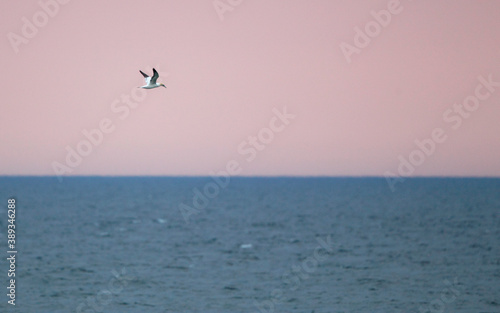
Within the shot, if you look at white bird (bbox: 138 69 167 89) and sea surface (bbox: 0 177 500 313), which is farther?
sea surface (bbox: 0 177 500 313)

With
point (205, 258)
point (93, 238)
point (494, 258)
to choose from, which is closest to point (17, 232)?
point (93, 238)

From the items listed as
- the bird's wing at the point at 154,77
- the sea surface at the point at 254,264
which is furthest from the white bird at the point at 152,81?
the sea surface at the point at 254,264

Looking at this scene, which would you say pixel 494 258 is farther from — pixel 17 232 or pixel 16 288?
pixel 17 232

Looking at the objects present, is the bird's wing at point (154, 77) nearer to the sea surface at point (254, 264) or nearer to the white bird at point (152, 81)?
the white bird at point (152, 81)

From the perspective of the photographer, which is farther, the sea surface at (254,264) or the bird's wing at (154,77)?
the sea surface at (254,264)

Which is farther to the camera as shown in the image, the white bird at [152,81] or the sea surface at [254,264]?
the sea surface at [254,264]

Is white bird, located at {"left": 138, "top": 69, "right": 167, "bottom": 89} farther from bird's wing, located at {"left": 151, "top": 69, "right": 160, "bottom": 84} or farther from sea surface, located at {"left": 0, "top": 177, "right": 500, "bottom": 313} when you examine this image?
sea surface, located at {"left": 0, "top": 177, "right": 500, "bottom": 313}

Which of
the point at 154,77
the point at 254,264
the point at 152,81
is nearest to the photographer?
the point at 154,77

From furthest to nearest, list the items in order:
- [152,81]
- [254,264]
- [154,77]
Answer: [254,264] < [152,81] < [154,77]

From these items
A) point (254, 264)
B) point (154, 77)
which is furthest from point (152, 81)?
point (254, 264)

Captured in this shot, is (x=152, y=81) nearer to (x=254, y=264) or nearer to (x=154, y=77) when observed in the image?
(x=154, y=77)

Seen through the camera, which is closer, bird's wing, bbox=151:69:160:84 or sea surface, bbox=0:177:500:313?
bird's wing, bbox=151:69:160:84

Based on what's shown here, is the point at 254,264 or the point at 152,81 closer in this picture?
the point at 152,81

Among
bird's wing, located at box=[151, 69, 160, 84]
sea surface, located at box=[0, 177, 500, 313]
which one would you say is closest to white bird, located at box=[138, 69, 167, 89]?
bird's wing, located at box=[151, 69, 160, 84]
